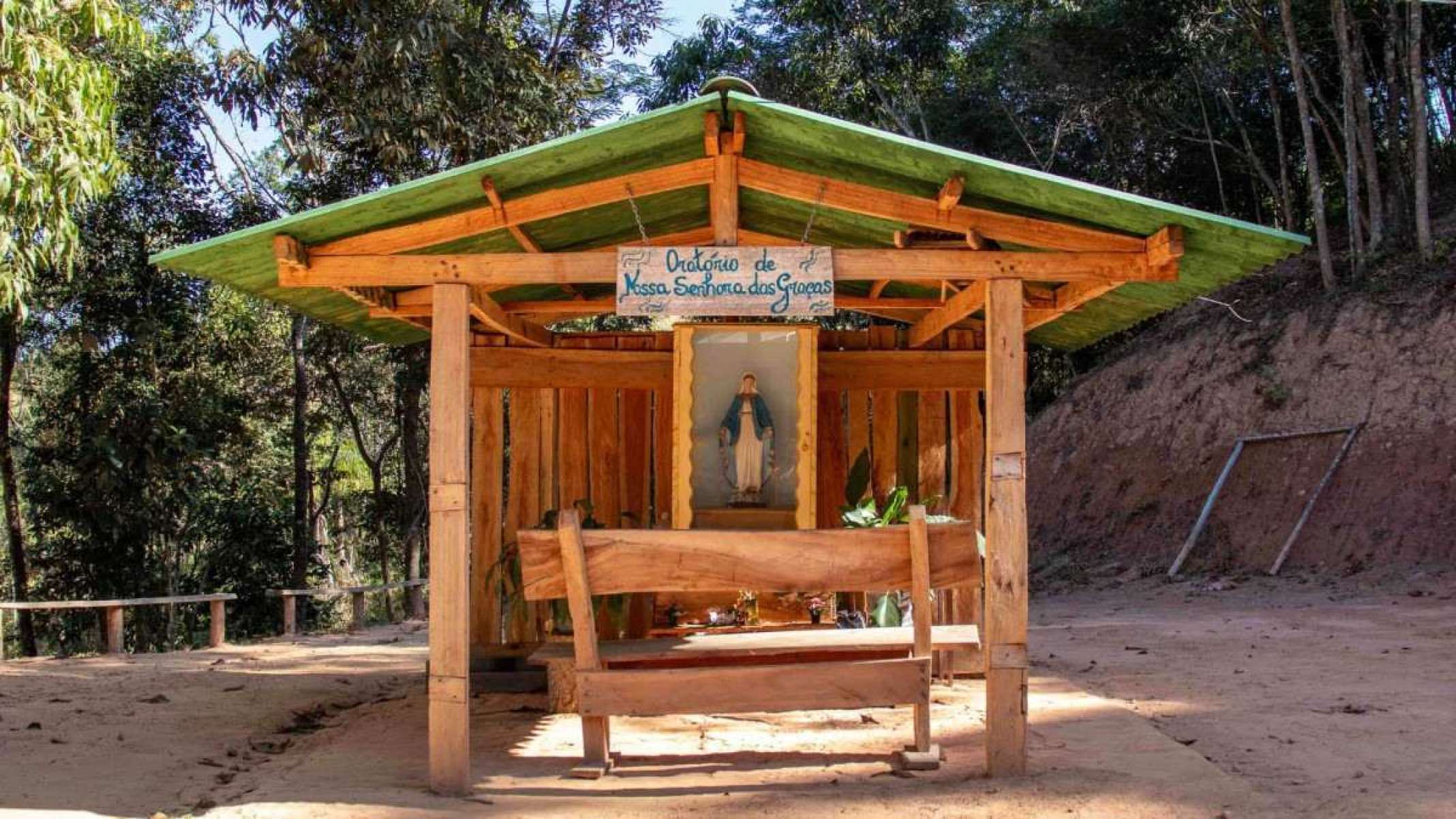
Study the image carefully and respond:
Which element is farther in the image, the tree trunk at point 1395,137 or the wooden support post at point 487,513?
Result: the tree trunk at point 1395,137

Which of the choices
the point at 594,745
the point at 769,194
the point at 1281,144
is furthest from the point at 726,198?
the point at 1281,144

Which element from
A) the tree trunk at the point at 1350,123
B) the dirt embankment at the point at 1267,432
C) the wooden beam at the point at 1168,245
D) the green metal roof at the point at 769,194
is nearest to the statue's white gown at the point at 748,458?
the green metal roof at the point at 769,194

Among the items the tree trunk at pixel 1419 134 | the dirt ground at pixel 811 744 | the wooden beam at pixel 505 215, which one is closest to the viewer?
the dirt ground at pixel 811 744

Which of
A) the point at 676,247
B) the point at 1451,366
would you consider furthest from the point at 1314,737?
the point at 1451,366

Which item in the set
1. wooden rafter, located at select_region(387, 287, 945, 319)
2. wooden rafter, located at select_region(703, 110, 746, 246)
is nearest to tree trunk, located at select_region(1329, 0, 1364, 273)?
wooden rafter, located at select_region(387, 287, 945, 319)

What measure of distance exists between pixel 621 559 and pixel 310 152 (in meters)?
11.6

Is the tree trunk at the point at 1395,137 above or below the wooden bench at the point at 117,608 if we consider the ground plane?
above

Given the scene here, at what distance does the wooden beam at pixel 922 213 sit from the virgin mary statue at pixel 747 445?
1559mm

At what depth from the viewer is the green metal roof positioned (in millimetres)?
5895

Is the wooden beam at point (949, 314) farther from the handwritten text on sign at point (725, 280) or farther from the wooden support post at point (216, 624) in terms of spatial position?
the wooden support post at point (216, 624)

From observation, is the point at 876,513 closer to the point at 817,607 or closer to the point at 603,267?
the point at 817,607

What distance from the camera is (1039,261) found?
6.18m

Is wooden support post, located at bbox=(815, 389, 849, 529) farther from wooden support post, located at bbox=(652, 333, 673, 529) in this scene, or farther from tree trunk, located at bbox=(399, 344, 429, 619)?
tree trunk, located at bbox=(399, 344, 429, 619)

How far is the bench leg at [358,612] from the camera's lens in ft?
55.6
